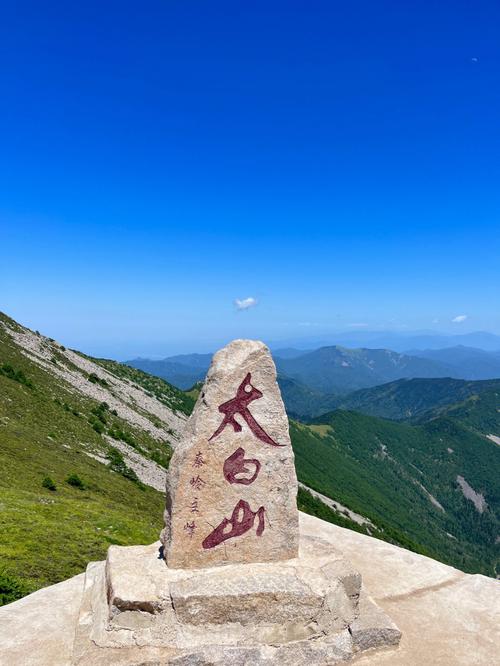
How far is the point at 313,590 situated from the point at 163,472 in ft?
128

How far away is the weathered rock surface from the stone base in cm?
10

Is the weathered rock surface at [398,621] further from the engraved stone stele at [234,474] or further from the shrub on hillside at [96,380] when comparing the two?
the shrub on hillside at [96,380]

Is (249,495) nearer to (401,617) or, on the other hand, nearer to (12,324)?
(401,617)

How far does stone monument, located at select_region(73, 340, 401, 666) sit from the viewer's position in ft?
34.1

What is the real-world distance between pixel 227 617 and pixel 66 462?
24989 mm

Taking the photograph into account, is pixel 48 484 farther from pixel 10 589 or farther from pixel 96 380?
pixel 96 380

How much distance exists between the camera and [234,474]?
11977 mm

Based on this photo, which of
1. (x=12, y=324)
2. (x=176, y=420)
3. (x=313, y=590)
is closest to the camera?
(x=313, y=590)

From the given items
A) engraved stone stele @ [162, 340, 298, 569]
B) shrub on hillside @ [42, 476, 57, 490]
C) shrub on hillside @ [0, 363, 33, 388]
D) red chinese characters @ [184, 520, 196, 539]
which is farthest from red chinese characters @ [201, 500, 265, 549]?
shrub on hillside @ [0, 363, 33, 388]

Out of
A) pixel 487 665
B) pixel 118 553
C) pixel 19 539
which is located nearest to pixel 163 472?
pixel 19 539

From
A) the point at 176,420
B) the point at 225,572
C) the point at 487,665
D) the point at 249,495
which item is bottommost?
the point at 176,420

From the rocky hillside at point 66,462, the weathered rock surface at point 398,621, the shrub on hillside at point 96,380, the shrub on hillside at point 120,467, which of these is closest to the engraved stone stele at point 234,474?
the weathered rock surface at point 398,621

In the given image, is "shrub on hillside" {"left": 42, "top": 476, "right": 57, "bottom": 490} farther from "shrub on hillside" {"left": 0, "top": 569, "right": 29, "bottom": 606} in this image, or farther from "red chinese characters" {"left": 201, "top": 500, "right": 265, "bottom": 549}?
"red chinese characters" {"left": 201, "top": 500, "right": 265, "bottom": 549}

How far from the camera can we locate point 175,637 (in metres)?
10.4
